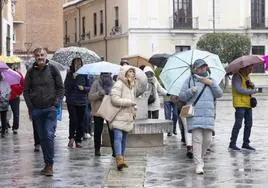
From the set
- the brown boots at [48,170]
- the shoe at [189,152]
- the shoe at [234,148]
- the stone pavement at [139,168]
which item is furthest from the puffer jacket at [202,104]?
the shoe at [234,148]

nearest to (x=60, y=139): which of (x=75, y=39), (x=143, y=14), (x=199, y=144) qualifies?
(x=199, y=144)

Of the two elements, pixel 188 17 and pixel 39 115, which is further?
pixel 188 17

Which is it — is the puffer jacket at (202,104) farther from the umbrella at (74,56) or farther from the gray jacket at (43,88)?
the umbrella at (74,56)

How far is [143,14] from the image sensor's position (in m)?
49.0

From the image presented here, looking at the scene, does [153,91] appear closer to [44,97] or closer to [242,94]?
[242,94]

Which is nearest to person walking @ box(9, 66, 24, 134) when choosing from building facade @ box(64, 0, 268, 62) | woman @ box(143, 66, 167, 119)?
woman @ box(143, 66, 167, 119)

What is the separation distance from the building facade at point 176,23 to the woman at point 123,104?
37.4 metres

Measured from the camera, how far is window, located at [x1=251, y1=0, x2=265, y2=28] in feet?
166

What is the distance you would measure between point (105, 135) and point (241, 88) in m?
2.83

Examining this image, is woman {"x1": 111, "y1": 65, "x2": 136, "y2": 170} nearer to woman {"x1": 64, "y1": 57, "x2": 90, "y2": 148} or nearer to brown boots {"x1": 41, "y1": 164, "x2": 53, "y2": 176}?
brown boots {"x1": 41, "y1": 164, "x2": 53, "y2": 176}

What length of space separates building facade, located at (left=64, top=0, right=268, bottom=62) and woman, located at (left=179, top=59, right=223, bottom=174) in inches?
1484

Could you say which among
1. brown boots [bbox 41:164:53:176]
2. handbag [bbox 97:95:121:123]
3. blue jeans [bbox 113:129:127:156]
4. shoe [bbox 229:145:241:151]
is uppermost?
handbag [bbox 97:95:121:123]

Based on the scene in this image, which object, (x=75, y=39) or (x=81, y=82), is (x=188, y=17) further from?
(x=81, y=82)

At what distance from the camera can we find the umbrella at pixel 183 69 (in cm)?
1191
